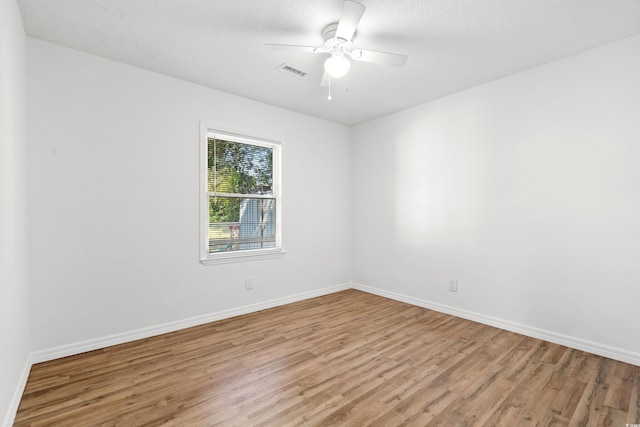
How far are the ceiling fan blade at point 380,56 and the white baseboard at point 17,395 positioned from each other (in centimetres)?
311

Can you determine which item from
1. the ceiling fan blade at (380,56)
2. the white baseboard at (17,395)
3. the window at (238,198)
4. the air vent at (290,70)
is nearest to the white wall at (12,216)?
the white baseboard at (17,395)

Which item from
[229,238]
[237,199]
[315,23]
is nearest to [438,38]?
[315,23]

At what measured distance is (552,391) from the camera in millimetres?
2000

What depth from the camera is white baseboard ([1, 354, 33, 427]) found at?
5.32ft

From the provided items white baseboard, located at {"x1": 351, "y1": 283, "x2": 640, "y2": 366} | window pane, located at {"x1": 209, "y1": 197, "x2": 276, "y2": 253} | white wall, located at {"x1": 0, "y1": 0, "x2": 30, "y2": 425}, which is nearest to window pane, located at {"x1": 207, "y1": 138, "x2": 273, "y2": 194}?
window pane, located at {"x1": 209, "y1": 197, "x2": 276, "y2": 253}

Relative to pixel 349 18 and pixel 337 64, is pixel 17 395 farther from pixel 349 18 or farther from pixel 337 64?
pixel 349 18

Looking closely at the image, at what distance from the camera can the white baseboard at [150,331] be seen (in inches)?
95.7

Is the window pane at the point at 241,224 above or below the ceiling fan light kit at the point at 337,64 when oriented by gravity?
below

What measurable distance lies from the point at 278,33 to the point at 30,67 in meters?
2.02

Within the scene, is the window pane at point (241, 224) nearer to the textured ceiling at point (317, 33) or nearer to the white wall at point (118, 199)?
the white wall at point (118, 199)

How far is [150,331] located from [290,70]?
2.92 m

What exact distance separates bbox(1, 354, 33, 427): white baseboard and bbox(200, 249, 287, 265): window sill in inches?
58.7

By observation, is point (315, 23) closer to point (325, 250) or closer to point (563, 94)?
point (563, 94)

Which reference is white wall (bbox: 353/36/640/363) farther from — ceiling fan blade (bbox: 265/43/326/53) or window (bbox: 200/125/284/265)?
ceiling fan blade (bbox: 265/43/326/53)
